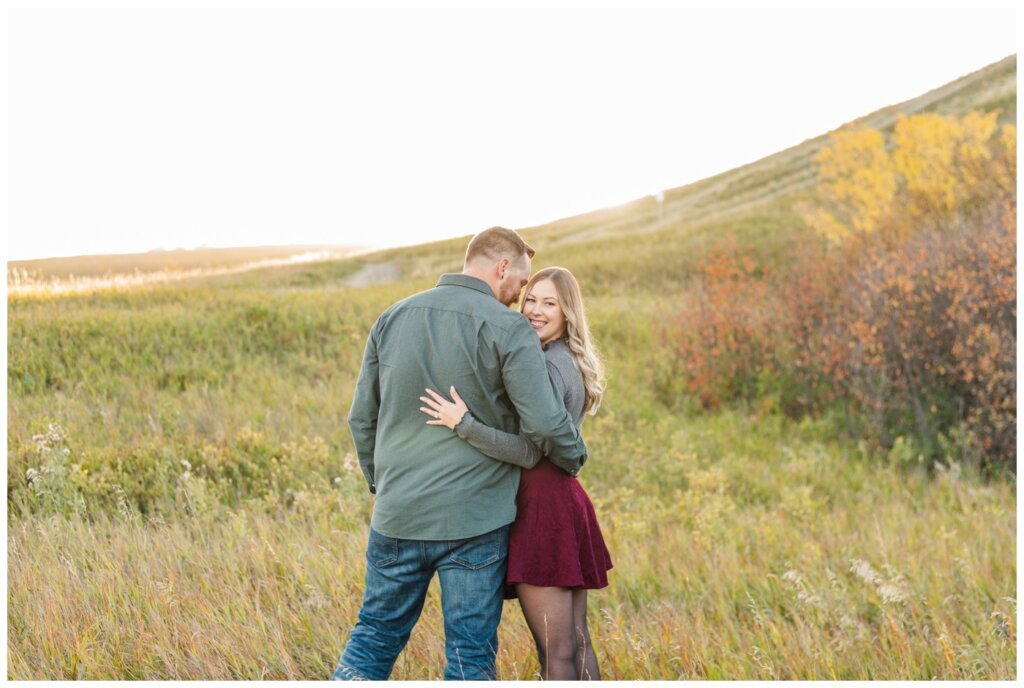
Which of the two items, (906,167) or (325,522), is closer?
(325,522)

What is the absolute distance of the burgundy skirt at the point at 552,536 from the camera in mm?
3322

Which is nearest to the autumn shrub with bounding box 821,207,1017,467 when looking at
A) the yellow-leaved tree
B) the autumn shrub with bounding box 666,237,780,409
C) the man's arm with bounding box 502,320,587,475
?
the autumn shrub with bounding box 666,237,780,409

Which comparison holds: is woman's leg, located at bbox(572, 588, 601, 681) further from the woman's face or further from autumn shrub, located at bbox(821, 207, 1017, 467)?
autumn shrub, located at bbox(821, 207, 1017, 467)

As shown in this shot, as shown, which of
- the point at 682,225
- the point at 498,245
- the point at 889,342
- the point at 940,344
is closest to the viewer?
the point at 498,245

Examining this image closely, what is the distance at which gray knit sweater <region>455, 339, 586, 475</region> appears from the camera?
3289 millimetres

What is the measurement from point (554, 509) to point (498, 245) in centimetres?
119

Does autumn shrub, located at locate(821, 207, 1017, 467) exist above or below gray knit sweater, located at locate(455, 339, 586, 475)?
below

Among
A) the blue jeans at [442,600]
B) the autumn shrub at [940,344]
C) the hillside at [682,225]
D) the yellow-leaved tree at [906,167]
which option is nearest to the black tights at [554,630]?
the blue jeans at [442,600]

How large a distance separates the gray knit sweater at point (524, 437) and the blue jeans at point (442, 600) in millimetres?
343

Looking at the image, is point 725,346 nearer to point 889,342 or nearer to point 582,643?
point 889,342

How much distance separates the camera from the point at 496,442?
3291 mm

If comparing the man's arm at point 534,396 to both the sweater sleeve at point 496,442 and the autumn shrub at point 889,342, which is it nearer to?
the sweater sleeve at point 496,442

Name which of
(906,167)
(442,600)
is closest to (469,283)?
(442,600)

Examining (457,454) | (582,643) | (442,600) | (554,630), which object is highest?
(457,454)
